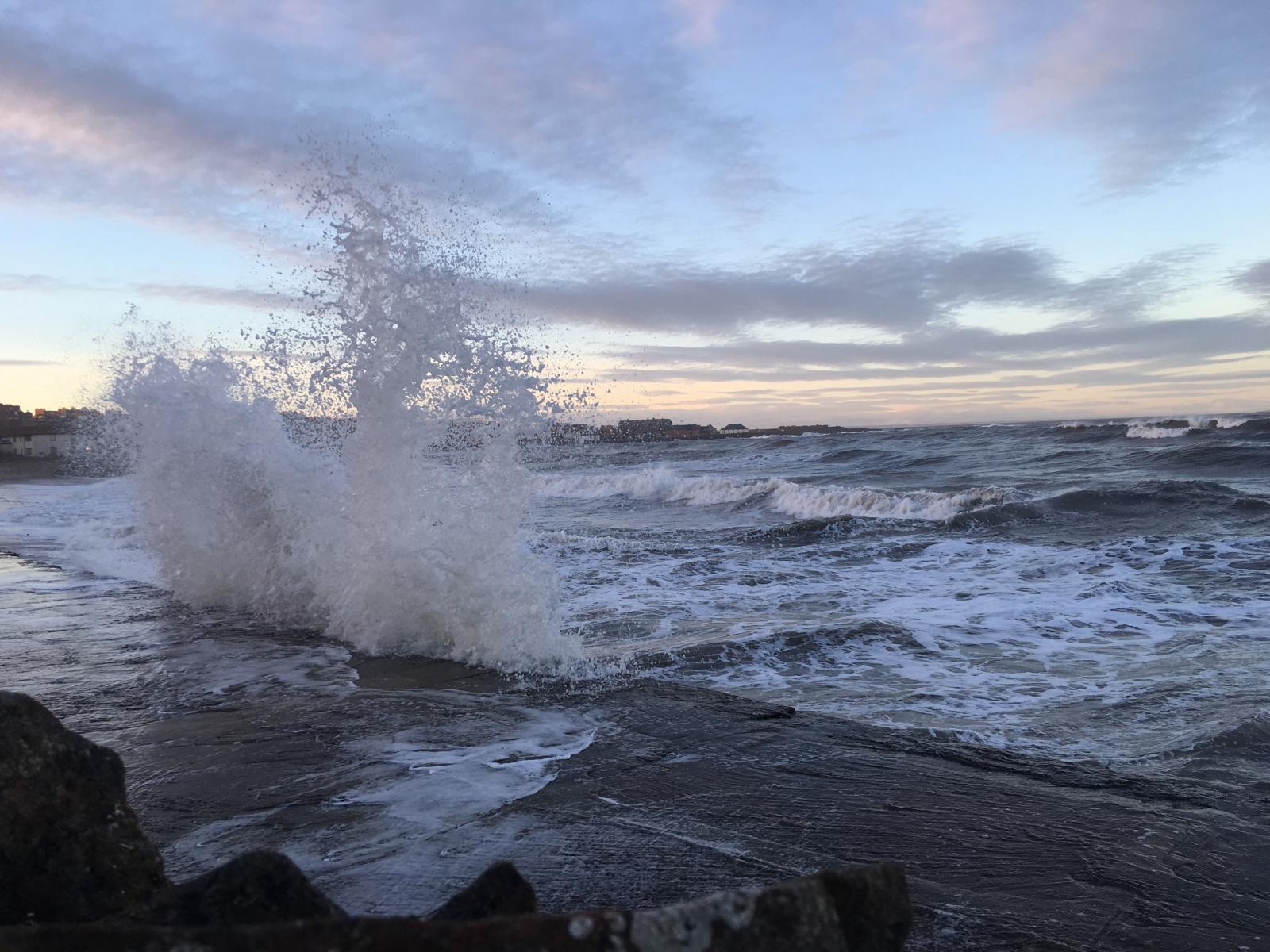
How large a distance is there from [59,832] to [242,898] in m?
0.63

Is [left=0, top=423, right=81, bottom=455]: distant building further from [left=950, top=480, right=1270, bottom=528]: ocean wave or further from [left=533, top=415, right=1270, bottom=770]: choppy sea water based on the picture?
[left=950, top=480, right=1270, bottom=528]: ocean wave

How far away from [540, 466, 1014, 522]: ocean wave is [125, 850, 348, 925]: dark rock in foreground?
13.7 m

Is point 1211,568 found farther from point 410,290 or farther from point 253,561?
point 253,561

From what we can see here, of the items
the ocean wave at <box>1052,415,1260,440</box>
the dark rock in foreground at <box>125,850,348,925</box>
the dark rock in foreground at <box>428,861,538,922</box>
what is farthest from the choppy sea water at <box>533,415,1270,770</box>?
the ocean wave at <box>1052,415,1260,440</box>

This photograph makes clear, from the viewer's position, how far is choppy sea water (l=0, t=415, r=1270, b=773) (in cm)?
521

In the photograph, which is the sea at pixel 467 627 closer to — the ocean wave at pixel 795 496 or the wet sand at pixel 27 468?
the ocean wave at pixel 795 496

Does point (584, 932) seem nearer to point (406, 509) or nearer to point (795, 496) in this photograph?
point (406, 509)

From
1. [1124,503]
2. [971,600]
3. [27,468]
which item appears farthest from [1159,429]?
[27,468]

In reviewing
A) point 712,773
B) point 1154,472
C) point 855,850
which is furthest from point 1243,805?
point 1154,472

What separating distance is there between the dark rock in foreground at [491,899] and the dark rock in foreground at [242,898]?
194 mm

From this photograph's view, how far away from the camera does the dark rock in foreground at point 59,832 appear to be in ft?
5.97

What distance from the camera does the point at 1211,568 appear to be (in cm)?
964

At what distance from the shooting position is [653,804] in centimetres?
357

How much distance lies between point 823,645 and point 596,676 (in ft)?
6.30
